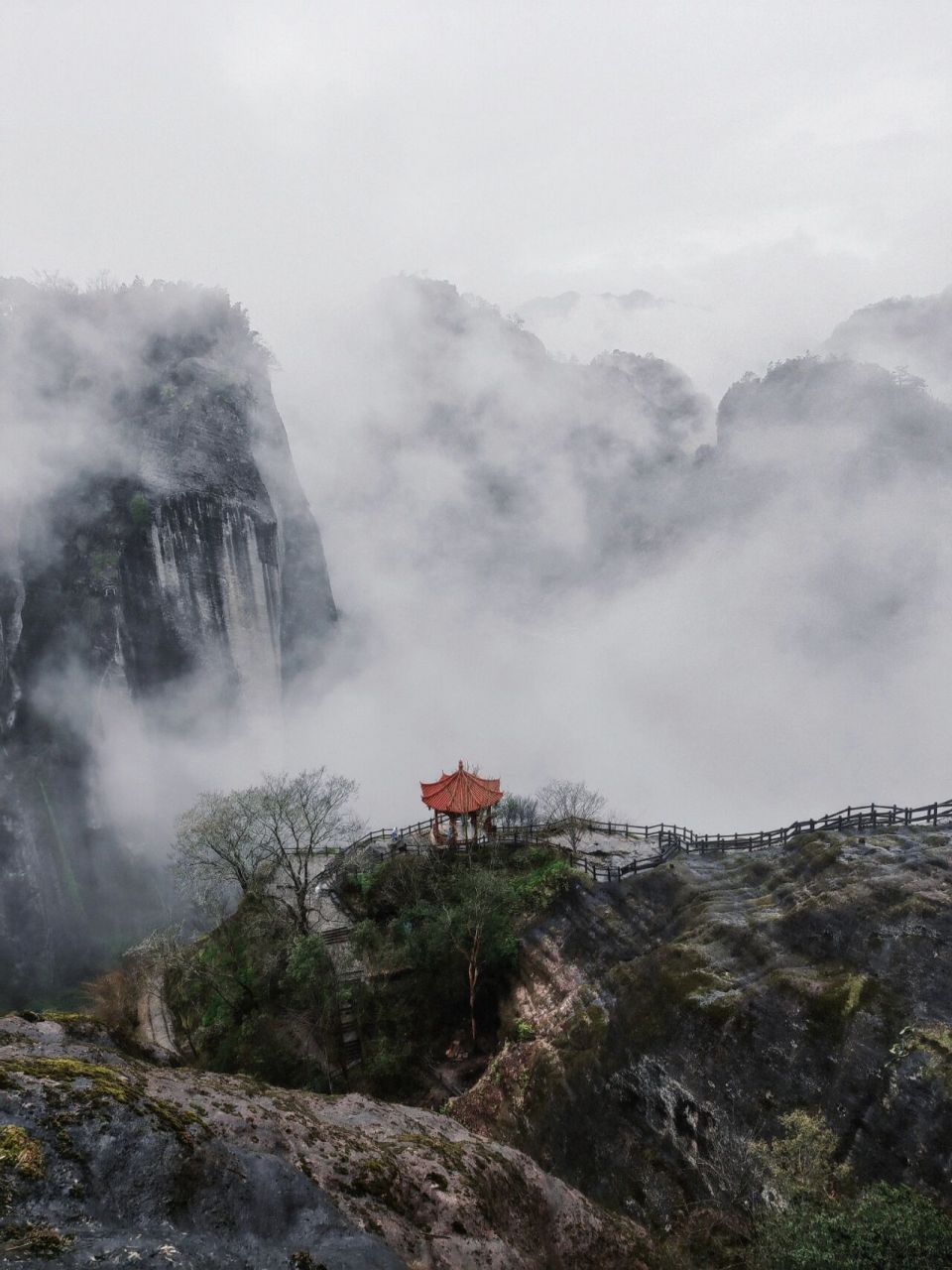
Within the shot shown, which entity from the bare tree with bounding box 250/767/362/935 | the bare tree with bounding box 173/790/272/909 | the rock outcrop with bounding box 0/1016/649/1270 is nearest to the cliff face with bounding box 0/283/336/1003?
the bare tree with bounding box 173/790/272/909

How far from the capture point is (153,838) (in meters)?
50.1

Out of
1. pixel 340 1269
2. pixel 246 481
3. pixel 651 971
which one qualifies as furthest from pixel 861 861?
pixel 246 481

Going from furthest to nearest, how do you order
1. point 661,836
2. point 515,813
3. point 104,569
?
1. point 104,569
2. point 515,813
3. point 661,836

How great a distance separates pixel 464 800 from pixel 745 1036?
15.5 meters

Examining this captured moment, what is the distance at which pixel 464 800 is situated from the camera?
28188mm

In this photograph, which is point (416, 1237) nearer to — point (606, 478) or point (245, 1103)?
point (245, 1103)

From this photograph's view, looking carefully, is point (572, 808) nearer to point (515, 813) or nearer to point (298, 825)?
point (515, 813)

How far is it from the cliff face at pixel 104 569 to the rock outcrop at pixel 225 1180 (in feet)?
159

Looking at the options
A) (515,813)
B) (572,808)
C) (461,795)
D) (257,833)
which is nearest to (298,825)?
(257,833)

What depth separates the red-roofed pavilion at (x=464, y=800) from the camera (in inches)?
1106

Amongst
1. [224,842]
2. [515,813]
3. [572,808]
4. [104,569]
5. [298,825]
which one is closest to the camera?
[298,825]

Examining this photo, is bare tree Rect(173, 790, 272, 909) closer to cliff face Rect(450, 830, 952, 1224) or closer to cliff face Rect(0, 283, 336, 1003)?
cliff face Rect(450, 830, 952, 1224)

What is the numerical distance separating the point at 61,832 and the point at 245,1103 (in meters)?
51.0

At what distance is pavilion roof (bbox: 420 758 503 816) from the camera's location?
2808 cm
